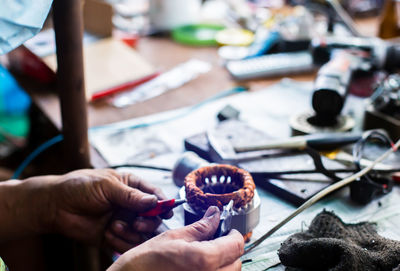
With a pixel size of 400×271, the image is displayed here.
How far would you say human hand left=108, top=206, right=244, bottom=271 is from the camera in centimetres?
52

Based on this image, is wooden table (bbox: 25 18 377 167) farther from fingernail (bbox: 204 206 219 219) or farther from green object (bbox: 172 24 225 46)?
fingernail (bbox: 204 206 219 219)

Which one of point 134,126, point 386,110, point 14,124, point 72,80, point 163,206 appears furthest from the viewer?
point 14,124

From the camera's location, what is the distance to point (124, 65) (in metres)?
1.23

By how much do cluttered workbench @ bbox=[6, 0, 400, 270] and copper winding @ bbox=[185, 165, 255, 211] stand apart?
1.3 inches

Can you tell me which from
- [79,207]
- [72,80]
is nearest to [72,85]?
[72,80]

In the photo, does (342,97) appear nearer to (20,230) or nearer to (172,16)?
(20,230)

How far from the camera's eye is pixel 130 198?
26.7 inches

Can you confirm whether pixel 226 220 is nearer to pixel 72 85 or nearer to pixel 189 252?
pixel 189 252

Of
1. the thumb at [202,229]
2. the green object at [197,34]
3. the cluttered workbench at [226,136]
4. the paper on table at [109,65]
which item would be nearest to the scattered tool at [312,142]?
the cluttered workbench at [226,136]

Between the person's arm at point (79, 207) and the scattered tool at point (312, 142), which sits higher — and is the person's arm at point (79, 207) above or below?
below

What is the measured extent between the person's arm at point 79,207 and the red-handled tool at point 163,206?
2cm

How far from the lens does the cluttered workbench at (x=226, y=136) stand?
0.72m

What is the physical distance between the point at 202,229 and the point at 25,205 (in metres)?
0.35

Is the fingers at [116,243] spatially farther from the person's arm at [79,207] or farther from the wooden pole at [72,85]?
the wooden pole at [72,85]
